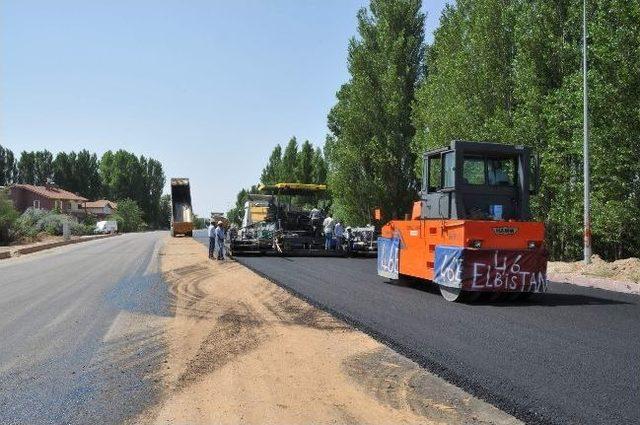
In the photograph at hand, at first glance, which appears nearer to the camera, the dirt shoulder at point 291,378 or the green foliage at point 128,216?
the dirt shoulder at point 291,378

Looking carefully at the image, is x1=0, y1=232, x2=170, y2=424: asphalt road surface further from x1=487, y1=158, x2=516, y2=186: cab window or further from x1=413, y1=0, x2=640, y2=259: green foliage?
x1=413, y1=0, x2=640, y2=259: green foliage

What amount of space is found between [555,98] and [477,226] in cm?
1077

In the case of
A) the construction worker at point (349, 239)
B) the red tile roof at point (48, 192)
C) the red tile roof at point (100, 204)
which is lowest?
the construction worker at point (349, 239)

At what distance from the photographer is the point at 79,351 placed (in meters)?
6.87

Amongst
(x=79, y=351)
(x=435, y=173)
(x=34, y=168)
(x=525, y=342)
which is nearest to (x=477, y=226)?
(x=435, y=173)

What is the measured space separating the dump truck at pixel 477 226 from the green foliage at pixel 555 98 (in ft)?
24.9

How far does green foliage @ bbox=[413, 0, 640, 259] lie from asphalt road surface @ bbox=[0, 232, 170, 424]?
13.0 m

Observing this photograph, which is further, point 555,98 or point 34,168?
point 34,168

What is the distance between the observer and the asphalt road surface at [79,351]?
491 cm

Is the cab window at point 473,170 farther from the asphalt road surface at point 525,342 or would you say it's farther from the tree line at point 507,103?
the tree line at point 507,103

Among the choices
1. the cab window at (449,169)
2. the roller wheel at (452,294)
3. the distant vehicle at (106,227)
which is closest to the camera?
the roller wheel at (452,294)

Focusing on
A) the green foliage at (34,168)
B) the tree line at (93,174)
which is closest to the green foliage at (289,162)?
the tree line at (93,174)

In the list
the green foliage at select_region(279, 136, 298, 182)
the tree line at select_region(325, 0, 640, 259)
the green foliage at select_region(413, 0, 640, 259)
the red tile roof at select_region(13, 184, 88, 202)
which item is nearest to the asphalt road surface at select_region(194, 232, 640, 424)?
the green foliage at select_region(413, 0, 640, 259)

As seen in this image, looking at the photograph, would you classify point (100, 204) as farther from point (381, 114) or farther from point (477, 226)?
point (477, 226)
